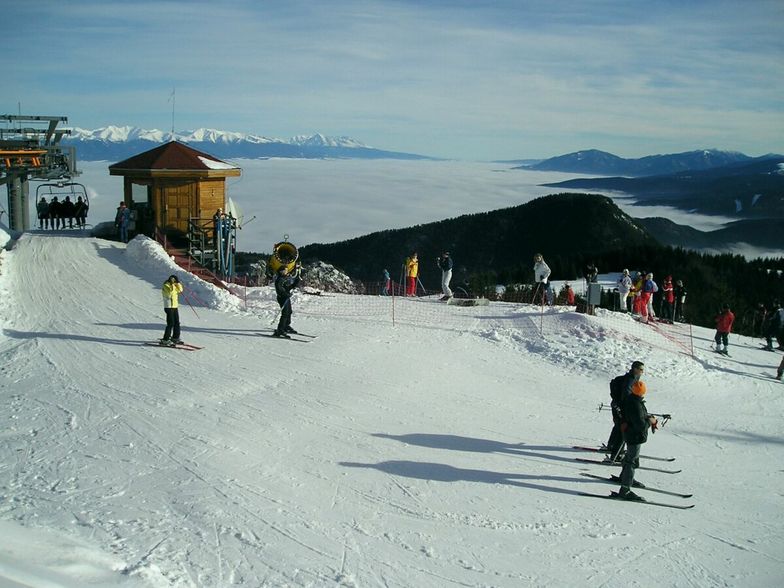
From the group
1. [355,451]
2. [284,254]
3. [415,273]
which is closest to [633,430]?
[355,451]

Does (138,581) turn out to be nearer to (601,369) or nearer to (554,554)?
(554,554)

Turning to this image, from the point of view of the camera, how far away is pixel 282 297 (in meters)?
15.4

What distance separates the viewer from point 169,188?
23.1 meters

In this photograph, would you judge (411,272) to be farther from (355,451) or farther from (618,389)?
(618,389)

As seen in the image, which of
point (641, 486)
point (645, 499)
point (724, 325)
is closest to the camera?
point (645, 499)

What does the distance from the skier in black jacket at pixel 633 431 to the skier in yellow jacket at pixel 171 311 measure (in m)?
8.83

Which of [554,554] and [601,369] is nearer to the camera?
[554,554]

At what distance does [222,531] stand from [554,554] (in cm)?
349

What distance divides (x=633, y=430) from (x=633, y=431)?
0.01m

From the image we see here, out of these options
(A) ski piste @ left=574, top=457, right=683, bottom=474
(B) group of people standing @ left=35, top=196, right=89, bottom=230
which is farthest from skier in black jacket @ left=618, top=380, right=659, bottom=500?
(B) group of people standing @ left=35, top=196, right=89, bottom=230

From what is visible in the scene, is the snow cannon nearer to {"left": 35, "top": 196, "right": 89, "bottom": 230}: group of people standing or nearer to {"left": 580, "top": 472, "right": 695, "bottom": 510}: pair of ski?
{"left": 580, "top": 472, "right": 695, "bottom": 510}: pair of ski

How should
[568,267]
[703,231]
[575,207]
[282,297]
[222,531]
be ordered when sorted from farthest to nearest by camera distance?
1. [703,231]
2. [575,207]
3. [568,267]
4. [282,297]
5. [222,531]

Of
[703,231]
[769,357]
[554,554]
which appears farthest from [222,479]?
[703,231]

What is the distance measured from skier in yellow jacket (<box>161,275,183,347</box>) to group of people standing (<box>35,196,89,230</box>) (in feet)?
48.1
